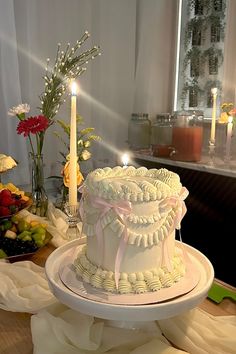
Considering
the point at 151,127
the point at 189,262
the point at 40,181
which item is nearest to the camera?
the point at 189,262

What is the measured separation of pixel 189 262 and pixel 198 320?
0.33 feet

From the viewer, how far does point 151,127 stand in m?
2.24

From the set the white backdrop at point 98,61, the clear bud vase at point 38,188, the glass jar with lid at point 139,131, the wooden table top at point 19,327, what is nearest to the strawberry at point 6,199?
the clear bud vase at point 38,188

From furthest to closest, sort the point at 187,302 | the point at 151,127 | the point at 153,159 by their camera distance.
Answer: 1. the point at 151,127
2. the point at 153,159
3. the point at 187,302

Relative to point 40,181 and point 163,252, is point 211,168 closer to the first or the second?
point 40,181

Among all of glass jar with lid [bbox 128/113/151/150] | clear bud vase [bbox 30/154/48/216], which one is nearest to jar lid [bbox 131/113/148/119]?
glass jar with lid [bbox 128/113/151/150]

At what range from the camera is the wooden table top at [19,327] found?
23.2 inches

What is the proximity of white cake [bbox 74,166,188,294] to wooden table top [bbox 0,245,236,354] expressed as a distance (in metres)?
0.14

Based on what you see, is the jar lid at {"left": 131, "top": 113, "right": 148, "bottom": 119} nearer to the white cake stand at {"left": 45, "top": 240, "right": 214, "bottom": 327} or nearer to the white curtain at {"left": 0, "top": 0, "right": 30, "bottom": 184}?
the white curtain at {"left": 0, "top": 0, "right": 30, "bottom": 184}

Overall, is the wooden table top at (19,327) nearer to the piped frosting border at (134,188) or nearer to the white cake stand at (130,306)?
the white cake stand at (130,306)

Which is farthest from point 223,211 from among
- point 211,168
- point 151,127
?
point 151,127

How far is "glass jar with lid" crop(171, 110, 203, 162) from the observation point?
73.3 inches

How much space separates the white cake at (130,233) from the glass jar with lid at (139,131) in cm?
160

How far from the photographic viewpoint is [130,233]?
0.58 meters
